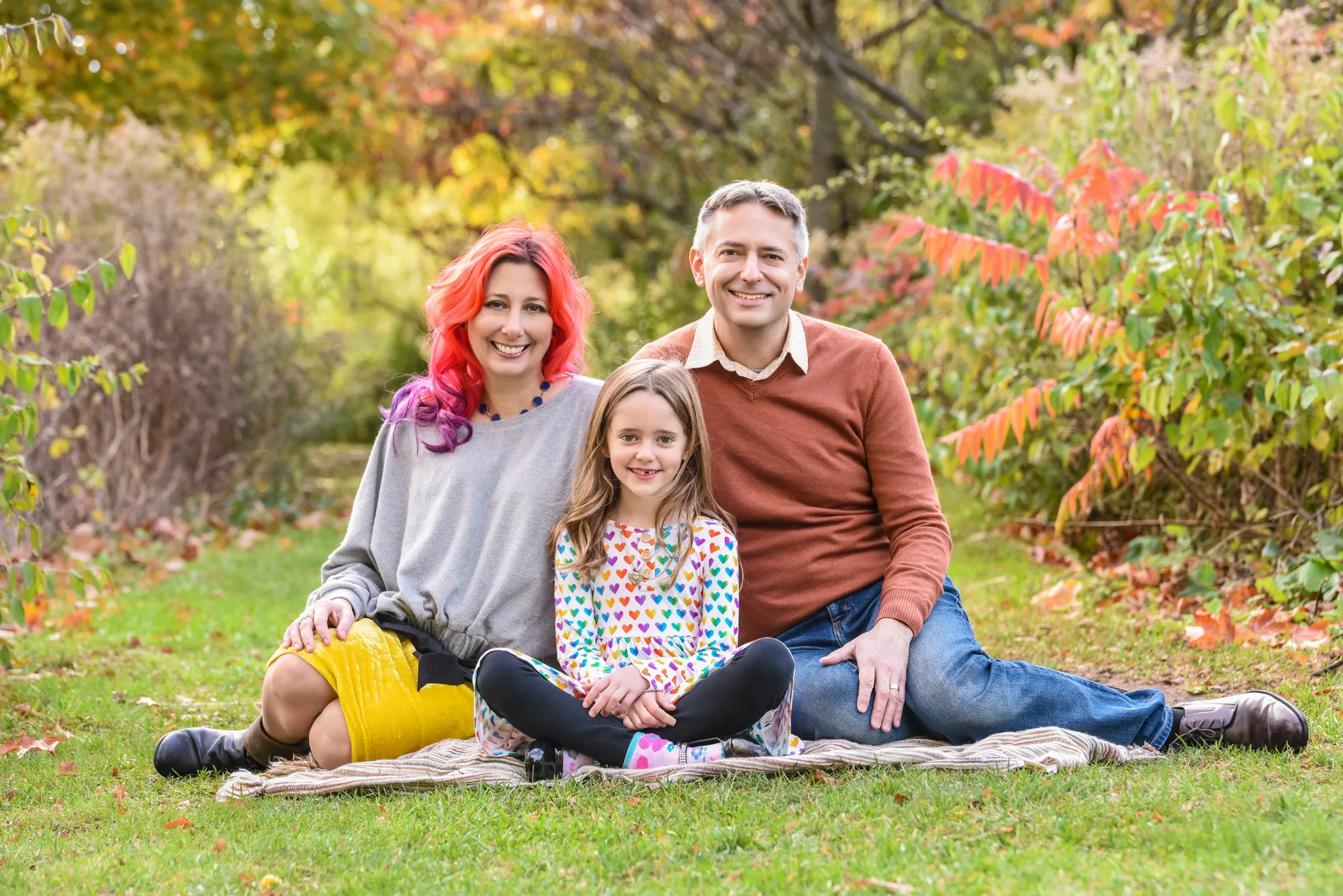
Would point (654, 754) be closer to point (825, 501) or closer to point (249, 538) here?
point (825, 501)

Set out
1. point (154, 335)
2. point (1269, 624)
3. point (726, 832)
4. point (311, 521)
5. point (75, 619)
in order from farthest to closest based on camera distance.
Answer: point (311, 521) → point (154, 335) → point (75, 619) → point (1269, 624) → point (726, 832)

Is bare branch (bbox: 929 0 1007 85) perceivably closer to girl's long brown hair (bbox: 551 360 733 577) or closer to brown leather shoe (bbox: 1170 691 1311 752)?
girl's long brown hair (bbox: 551 360 733 577)

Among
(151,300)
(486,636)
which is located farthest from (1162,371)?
(151,300)

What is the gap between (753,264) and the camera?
12.3ft

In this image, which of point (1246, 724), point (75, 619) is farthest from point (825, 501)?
point (75, 619)

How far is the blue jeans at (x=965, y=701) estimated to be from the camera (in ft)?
11.5

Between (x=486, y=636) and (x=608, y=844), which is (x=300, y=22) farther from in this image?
(x=608, y=844)

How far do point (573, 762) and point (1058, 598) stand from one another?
3142 mm

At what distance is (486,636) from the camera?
12.1 feet

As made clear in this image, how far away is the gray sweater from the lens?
370cm

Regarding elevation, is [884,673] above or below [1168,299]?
below

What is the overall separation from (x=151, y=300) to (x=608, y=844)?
658 cm

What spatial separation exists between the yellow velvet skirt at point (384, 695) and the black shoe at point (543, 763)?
374 mm

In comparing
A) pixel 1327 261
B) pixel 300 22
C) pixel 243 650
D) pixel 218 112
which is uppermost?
pixel 300 22
